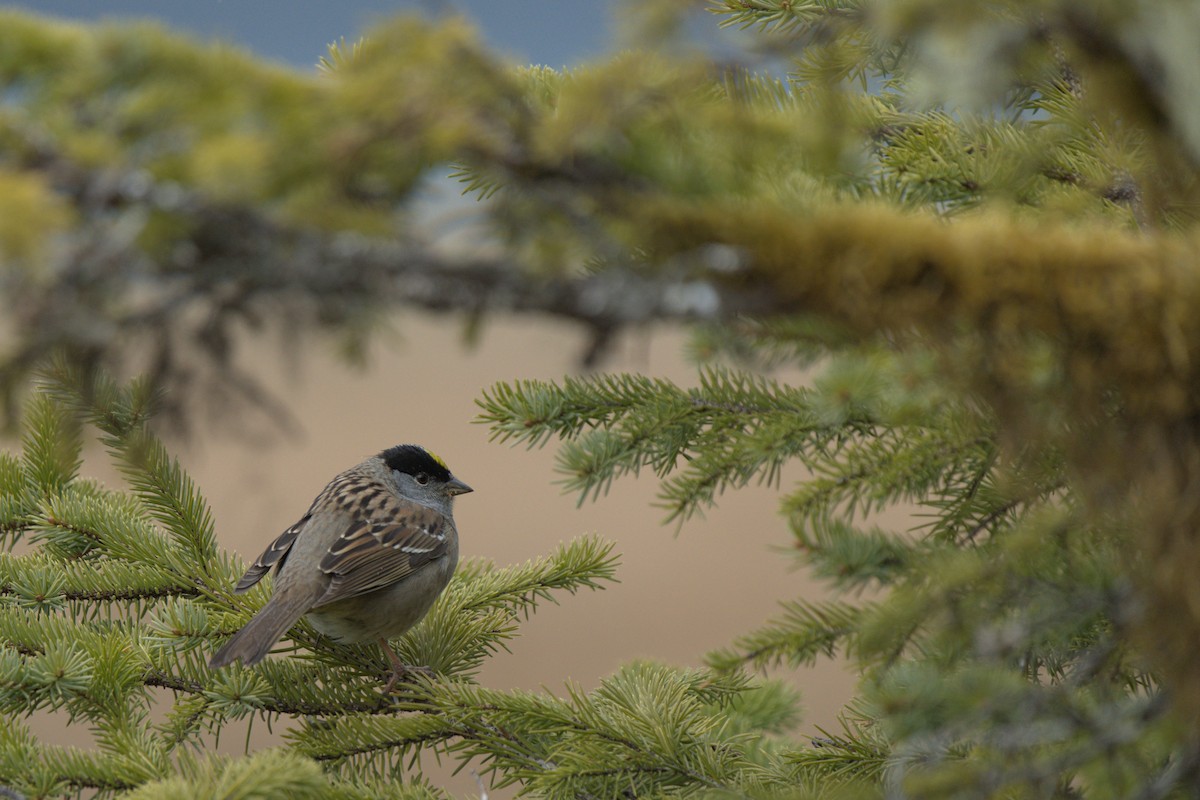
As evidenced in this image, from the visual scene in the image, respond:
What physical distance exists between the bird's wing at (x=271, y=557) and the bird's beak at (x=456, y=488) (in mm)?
655

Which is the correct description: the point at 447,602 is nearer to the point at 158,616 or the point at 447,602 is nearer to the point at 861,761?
the point at 158,616

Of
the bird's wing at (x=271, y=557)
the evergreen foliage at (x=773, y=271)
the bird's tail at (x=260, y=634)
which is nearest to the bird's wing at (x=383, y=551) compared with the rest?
the bird's wing at (x=271, y=557)

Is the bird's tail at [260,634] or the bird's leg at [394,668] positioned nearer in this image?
the bird's tail at [260,634]

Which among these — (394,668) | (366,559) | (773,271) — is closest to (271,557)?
(366,559)

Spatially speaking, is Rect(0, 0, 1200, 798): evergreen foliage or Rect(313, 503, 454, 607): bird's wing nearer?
Rect(0, 0, 1200, 798): evergreen foliage

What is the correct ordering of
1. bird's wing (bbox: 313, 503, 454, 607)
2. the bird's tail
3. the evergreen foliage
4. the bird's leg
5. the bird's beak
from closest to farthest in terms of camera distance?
the evergreen foliage → the bird's tail → the bird's leg → bird's wing (bbox: 313, 503, 454, 607) → the bird's beak

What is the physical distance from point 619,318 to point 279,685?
1.90 metres

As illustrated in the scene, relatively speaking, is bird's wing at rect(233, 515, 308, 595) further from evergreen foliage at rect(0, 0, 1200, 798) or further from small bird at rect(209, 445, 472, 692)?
evergreen foliage at rect(0, 0, 1200, 798)

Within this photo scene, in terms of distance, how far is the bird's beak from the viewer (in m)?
4.34

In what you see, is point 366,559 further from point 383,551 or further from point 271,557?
point 271,557

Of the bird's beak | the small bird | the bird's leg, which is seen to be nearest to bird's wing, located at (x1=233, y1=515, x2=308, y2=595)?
the small bird

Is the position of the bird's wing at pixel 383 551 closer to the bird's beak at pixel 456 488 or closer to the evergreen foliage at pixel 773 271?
the bird's beak at pixel 456 488

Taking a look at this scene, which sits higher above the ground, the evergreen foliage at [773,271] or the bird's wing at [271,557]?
the bird's wing at [271,557]

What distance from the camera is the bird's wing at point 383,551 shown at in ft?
11.1
